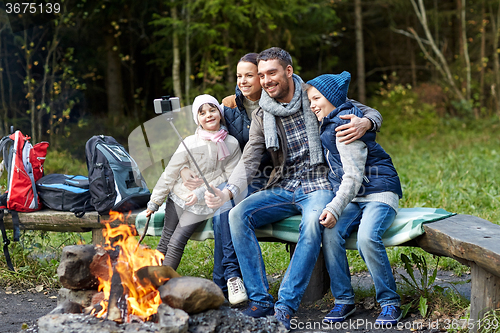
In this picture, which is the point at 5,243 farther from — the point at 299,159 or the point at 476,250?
the point at 476,250

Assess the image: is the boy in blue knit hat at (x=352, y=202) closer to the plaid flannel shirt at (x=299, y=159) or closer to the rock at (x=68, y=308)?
the plaid flannel shirt at (x=299, y=159)

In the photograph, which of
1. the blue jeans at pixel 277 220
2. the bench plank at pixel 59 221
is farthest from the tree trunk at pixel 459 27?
the bench plank at pixel 59 221

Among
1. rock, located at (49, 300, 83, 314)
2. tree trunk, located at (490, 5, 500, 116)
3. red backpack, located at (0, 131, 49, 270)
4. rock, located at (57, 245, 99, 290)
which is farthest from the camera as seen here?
tree trunk, located at (490, 5, 500, 116)

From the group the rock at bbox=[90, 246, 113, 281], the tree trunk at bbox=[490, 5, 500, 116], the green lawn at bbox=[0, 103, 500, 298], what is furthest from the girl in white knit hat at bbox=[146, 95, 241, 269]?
the tree trunk at bbox=[490, 5, 500, 116]

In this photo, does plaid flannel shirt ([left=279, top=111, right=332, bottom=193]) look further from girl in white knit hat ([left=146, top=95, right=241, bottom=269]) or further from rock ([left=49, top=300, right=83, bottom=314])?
rock ([left=49, top=300, right=83, bottom=314])

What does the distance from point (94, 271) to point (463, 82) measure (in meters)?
14.5

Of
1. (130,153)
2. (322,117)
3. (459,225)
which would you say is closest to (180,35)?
(130,153)

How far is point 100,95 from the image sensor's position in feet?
43.5

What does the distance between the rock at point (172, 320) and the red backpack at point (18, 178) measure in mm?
1927

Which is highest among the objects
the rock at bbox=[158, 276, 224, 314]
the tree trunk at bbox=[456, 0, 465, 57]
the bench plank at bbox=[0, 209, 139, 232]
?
the tree trunk at bbox=[456, 0, 465, 57]

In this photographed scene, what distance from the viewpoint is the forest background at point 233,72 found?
22.0 feet

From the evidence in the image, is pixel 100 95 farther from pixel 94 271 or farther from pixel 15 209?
pixel 94 271

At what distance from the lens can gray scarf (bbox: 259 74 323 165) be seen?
11.1ft

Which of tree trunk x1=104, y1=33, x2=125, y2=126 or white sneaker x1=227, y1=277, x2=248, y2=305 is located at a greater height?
tree trunk x1=104, y1=33, x2=125, y2=126
